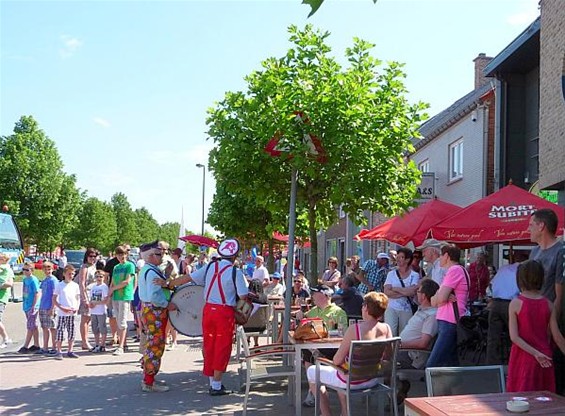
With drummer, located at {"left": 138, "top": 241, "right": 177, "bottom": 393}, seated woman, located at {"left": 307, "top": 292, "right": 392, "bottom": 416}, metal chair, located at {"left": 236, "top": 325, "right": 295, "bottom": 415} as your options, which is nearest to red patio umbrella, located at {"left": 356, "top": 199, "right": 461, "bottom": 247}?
metal chair, located at {"left": 236, "top": 325, "right": 295, "bottom": 415}

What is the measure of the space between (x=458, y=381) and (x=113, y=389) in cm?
528

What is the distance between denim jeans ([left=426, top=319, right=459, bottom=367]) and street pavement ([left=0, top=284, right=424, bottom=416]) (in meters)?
1.52

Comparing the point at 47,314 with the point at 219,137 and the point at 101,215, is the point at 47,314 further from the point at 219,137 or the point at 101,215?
the point at 101,215

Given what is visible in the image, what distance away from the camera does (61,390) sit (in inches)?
318

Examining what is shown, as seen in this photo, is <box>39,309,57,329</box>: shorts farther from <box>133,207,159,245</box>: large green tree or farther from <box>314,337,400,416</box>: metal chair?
<box>133,207,159,245</box>: large green tree

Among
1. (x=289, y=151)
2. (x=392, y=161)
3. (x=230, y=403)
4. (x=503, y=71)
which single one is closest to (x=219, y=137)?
(x=289, y=151)

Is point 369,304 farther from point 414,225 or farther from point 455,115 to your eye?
point 455,115

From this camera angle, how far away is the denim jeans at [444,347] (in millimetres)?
6426

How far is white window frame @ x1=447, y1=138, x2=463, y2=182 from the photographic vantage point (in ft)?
62.1

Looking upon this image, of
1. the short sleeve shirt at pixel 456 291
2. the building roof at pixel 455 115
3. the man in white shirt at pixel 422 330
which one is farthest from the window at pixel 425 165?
the short sleeve shirt at pixel 456 291

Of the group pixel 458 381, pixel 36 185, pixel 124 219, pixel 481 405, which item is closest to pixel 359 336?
pixel 458 381

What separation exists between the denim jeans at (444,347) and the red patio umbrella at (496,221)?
2.35 metres

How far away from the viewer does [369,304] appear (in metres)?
5.72

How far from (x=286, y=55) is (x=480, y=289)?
21.0 ft
